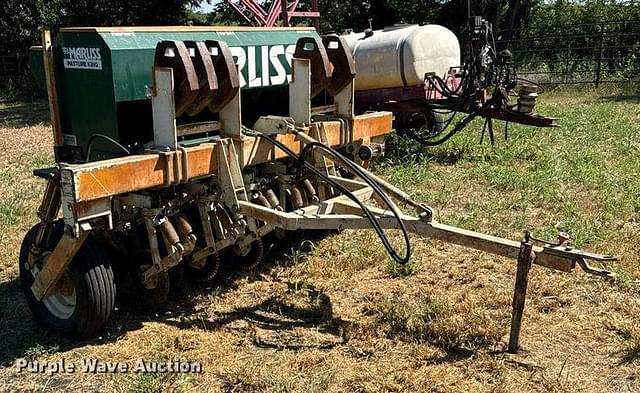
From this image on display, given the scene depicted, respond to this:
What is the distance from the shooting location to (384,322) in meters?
4.10

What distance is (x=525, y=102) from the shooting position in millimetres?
8477

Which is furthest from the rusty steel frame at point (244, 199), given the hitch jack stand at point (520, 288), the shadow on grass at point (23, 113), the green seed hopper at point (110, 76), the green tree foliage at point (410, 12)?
the green tree foliage at point (410, 12)

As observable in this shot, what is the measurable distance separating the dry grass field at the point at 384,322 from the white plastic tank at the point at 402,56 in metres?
2.72

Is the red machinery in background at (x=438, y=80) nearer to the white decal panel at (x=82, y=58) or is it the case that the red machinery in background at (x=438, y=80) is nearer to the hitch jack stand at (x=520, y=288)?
the hitch jack stand at (x=520, y=288)

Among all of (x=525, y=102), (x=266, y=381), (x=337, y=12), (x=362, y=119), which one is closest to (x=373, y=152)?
(x=362, y=119)

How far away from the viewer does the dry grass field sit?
3.50 m

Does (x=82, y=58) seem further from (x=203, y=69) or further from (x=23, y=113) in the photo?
(x=23, y=113)

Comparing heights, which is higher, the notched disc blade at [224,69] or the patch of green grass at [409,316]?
the notched disc blade at [224,69]

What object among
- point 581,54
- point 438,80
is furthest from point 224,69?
point 581,54

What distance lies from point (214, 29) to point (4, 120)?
1284cm

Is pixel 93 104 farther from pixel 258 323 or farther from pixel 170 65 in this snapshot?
pixel 258 323

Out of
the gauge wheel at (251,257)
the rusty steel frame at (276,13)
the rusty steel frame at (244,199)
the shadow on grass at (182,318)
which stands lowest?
the shadow on grass at (182,318)

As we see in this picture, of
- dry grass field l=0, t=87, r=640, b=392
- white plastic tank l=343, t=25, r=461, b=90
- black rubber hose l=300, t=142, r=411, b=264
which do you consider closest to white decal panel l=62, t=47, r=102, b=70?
black rubber hose l=300, t=142, r=411, b=264

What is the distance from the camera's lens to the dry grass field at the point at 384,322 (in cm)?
350
